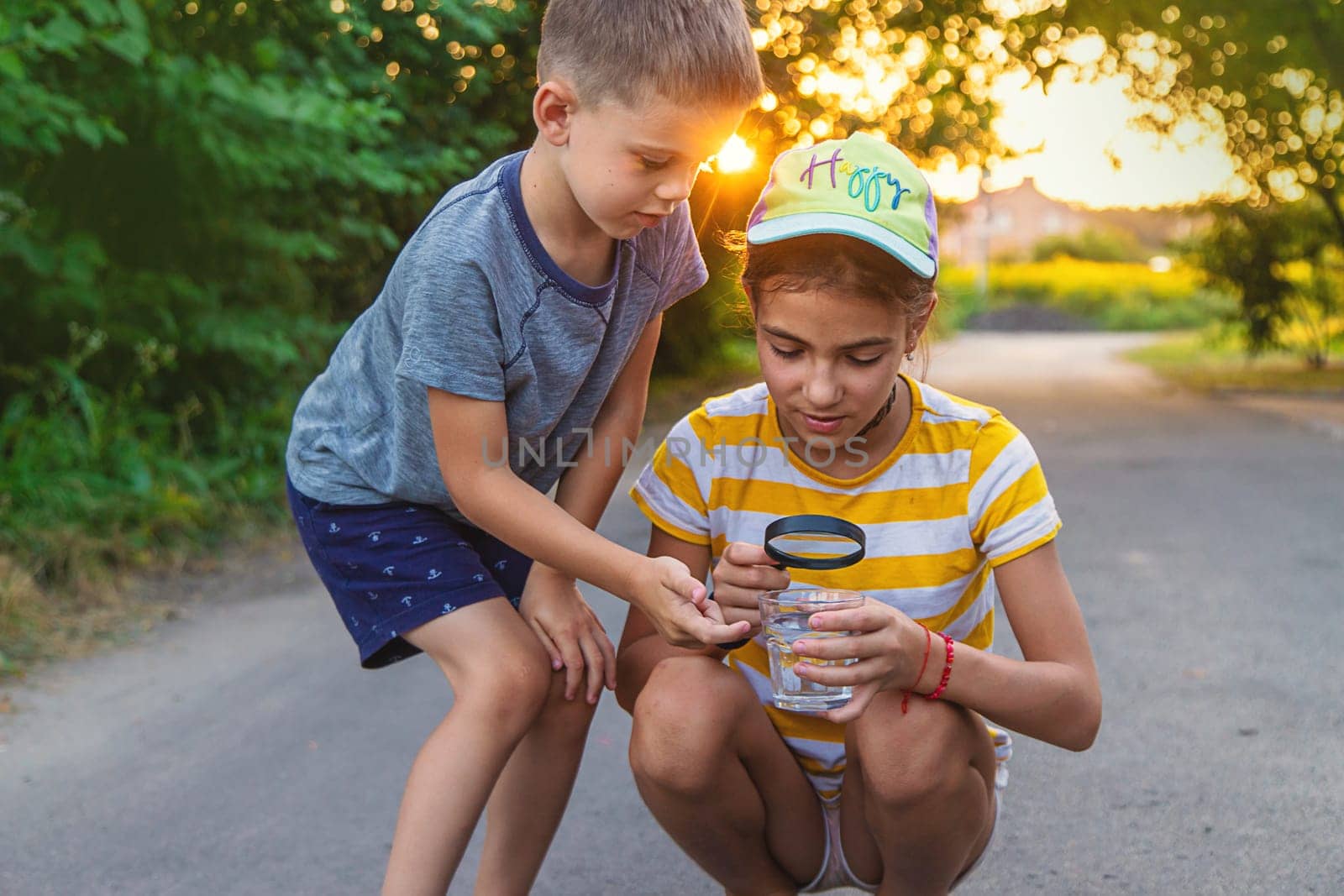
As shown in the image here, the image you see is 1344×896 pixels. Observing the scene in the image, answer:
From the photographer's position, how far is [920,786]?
1895 millimetres

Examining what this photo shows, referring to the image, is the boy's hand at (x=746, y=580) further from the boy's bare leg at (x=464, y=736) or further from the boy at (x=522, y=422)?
the boy's bare leg at (x=464, y=736)

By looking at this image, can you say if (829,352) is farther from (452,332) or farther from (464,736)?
(464,736)

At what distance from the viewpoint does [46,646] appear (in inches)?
160

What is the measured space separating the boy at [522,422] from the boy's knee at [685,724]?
0.42ft

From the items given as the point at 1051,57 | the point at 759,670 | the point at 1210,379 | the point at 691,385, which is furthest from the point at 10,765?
the point at 1210,379

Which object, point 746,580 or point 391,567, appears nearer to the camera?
point 746,580

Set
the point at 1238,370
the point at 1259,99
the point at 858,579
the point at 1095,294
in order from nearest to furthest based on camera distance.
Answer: the point at 858,579
the point at 1259,99
the point at 1238,370
the point at 1095,294

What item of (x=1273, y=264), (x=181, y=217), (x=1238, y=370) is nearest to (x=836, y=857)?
(x=181, y=217)

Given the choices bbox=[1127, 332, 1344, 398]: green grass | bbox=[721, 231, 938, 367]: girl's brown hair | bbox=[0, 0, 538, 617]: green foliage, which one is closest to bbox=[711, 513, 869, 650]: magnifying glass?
bbox=[721, 231, 938, 367]: girl's brown hair

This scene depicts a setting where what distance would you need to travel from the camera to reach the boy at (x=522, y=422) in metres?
1.93

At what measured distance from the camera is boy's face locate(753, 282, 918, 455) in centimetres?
190

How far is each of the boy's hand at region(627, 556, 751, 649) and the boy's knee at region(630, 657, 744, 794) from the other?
11 cm

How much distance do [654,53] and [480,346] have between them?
0.50 metres

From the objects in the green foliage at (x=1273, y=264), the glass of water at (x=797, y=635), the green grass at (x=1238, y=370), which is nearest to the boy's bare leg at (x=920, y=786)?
the glass of water at (x=797, y=635)
